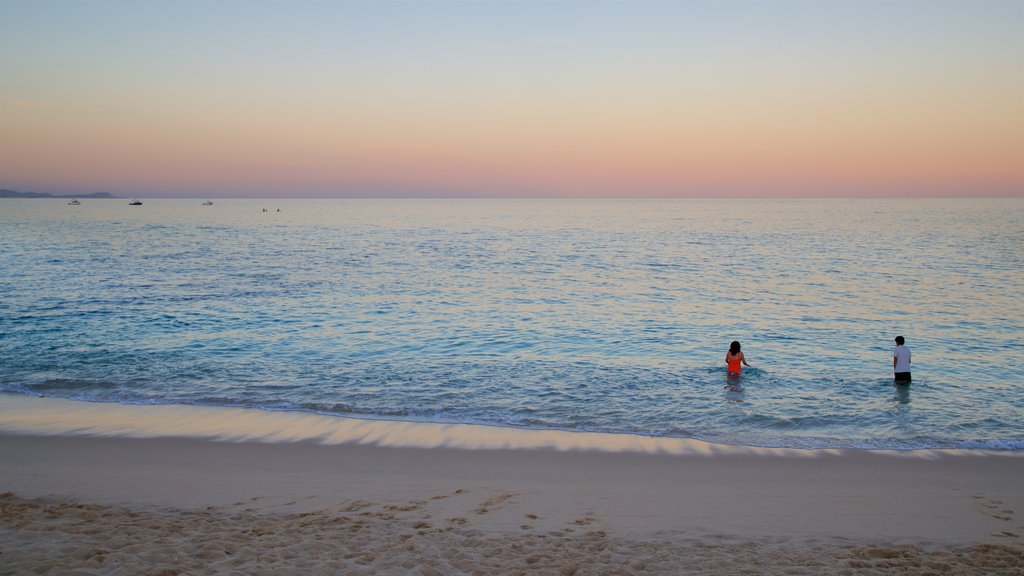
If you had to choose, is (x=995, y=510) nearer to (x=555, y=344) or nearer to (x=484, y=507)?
(x=484, y=507)

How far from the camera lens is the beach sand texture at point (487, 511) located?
696cm

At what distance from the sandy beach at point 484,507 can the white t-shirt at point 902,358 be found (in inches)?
197

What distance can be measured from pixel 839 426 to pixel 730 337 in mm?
9579

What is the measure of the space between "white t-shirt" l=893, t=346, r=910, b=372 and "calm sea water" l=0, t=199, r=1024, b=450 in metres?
0.49

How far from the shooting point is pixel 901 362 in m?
16.2

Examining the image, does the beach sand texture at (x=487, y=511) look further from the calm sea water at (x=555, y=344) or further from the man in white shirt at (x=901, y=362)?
the man in white shirt at (x=901, y=362)

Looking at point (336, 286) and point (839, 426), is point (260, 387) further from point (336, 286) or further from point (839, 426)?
point (336, 286)

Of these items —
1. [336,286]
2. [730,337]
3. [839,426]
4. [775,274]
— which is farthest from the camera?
[775,274]

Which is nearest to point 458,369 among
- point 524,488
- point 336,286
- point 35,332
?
point 524,488

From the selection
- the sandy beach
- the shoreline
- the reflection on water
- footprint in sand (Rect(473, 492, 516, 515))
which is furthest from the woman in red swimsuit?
footprint in sand (Rect(473, 492, 516, 515))

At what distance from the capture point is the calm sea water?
562 inches

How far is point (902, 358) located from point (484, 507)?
41.9ft

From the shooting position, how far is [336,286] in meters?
37.0

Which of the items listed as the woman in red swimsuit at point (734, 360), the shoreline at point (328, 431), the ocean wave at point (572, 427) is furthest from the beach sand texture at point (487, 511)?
the woman in red swimsuit at point (734, 360)
